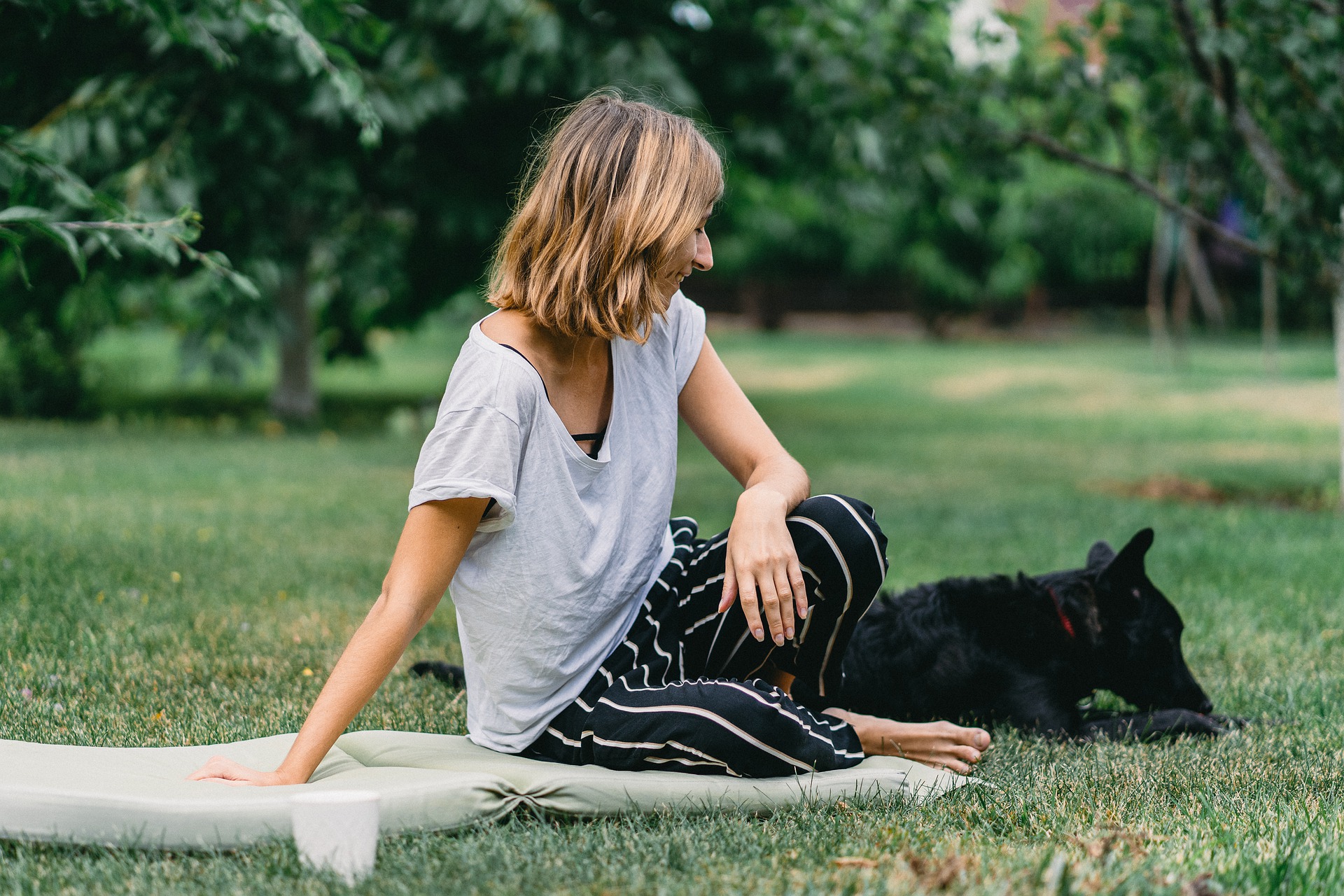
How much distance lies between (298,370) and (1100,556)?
10.9 m

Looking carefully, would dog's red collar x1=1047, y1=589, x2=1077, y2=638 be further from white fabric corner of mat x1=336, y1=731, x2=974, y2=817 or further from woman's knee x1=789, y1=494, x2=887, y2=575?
woman's knee x1=789, y1=494, x2=887, y2=575

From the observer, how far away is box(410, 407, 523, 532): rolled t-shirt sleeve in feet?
7.95

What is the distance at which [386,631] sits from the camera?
7.80 ft

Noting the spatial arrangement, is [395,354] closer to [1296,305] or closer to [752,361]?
[752,361]

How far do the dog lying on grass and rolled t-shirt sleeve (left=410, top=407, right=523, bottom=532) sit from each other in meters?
1.44

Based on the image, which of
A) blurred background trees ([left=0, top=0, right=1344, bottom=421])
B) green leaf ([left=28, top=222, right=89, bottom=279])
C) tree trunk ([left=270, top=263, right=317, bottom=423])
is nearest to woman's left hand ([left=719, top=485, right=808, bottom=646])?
blurred background trees ([left=0, top=0, right=1344, bottom=421])

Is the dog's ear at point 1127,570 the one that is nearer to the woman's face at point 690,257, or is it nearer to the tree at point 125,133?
the woman's face at point 690,257

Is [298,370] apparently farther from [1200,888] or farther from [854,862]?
[1200,888]

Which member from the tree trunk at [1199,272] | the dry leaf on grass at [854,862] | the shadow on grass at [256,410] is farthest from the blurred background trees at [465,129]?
the dry leaf on grass at [854,862]

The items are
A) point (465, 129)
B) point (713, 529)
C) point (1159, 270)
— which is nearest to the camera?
point (713, 529)

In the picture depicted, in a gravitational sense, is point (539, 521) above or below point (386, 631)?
above

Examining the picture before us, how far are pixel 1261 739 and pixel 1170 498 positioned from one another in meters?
5.24

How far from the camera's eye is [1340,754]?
10.2ft

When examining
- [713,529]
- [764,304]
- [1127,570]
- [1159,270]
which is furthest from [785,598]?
[764,304]
